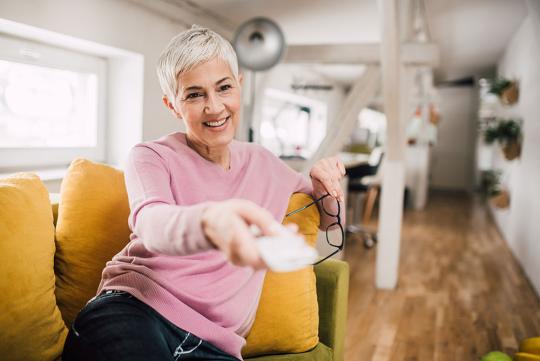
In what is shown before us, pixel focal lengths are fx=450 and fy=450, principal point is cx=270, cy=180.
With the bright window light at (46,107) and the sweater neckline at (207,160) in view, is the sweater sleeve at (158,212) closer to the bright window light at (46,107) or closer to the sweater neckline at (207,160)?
the sweater neckline at (207,160)

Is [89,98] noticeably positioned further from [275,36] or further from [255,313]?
[255,313]

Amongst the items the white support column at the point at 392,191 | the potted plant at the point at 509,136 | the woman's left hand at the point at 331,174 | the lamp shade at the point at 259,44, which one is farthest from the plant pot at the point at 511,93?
the woman's left hand at the point at 331,174

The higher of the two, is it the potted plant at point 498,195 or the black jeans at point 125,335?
the black jeans at point 125,335

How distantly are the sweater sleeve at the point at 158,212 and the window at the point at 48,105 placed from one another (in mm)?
1947

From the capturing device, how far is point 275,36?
11.4ft

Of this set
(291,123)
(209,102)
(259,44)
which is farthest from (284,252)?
(291,123)

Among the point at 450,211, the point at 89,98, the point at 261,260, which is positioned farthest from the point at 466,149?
the point at 261,260

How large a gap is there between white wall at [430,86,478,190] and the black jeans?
33.5 ft

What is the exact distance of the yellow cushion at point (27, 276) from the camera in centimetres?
110

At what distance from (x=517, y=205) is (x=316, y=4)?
118 inches

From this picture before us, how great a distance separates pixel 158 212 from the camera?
0.81 meters

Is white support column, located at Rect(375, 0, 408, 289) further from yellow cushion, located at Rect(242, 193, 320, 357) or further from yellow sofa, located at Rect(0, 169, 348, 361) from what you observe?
yellow cushion, located at Rect(242, 193, 320, 357)

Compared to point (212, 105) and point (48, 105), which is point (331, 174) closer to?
point (212, 105)

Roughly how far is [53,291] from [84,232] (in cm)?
19
